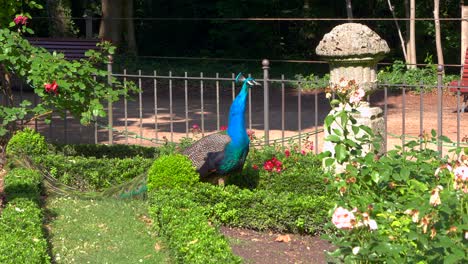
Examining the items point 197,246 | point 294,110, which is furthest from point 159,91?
point 197,246

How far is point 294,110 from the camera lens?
58.1 ft

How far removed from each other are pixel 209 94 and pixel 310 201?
44.8 ft

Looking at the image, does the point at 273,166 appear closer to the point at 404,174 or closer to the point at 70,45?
the point at 404,174

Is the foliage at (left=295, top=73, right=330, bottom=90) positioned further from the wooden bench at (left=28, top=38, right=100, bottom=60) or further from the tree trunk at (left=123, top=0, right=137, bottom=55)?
the tree trunk at (left=123, top=0, right=137, bottom=55)

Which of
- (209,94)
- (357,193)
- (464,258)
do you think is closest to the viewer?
(464,258)

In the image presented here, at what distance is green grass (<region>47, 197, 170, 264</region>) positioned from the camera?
263 inches

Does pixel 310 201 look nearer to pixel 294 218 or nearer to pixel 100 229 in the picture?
pixel 294 218

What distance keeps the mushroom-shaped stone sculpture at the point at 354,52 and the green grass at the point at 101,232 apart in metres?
2.28

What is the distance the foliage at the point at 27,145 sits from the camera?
966 cm

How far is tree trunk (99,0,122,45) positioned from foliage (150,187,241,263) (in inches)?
691

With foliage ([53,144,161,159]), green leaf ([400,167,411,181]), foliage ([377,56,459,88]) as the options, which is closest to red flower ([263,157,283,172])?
foliage ([53,144,161,159])

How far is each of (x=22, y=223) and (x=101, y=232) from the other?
953 millimetres

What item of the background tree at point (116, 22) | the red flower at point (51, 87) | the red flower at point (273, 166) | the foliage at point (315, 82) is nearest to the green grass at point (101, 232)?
the red flower at point (51, 87)

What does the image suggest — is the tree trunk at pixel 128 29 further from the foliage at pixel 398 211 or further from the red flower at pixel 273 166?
the foliage at pixel 398 211
